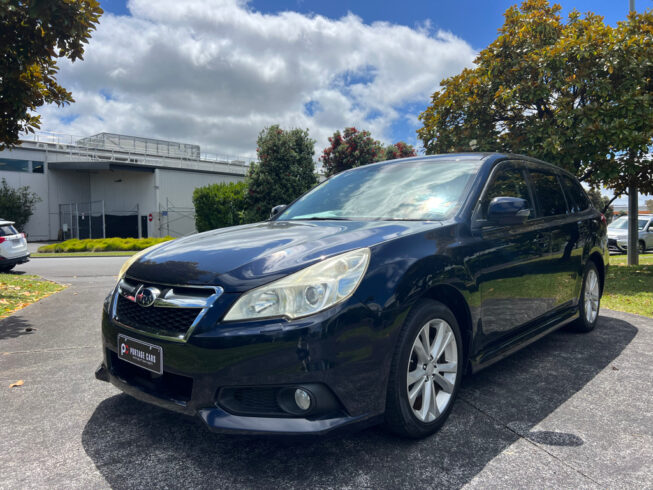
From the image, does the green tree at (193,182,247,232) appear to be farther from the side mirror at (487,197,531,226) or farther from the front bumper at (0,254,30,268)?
the side mirror at (487,197,531,226)

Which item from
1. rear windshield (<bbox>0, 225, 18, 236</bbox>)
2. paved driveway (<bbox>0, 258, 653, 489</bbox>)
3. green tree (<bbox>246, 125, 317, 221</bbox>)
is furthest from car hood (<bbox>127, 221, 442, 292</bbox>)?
green tree (<bbox>246, 125, 317, 221</bbox>)

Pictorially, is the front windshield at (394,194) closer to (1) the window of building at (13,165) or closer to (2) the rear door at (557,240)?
(2) the rear door at (557,240)

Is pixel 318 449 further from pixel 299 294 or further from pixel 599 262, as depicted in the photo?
pixel 599 262

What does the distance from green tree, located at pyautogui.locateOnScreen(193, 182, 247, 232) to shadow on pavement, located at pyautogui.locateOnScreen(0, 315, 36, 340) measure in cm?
2019

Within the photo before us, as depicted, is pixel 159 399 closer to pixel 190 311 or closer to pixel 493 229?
pixel 190 311

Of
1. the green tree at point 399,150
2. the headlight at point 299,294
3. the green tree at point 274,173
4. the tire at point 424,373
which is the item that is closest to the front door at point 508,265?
the tire at point 424,373

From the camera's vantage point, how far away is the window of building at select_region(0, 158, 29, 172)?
34.7m

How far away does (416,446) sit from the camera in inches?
100

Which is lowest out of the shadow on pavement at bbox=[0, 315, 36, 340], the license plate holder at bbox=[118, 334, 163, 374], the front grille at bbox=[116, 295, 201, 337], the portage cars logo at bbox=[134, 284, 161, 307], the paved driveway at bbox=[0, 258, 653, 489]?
the shadow on pavement at bbox=[0, 315, 36, 340]

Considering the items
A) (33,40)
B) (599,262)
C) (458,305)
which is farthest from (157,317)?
(33,40)

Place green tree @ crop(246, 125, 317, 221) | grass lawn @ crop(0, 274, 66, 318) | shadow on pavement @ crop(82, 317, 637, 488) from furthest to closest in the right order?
green tree @ crop(246, 125, 317, 221), grass lawn @ crop(0, 274, 66, 318), shadow on pavement @ crop(82, 317, 637, 488)

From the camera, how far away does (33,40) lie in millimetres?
6277

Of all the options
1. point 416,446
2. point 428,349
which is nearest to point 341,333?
point 428,349

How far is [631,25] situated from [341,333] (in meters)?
10.5
